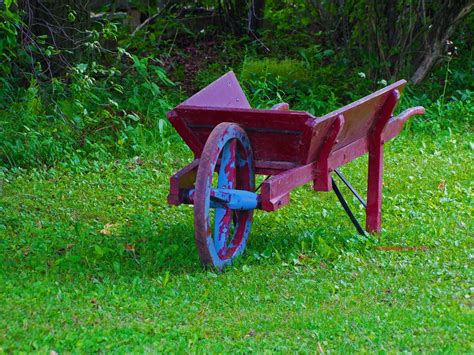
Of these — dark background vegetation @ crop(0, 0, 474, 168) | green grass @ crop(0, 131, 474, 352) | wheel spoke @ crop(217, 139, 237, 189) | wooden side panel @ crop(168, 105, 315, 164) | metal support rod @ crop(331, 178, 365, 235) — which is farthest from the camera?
dark background vegetation @ crop(0, 0, 474, 168)

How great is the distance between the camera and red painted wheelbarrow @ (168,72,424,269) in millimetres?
5504

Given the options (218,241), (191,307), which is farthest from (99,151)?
(191,307)

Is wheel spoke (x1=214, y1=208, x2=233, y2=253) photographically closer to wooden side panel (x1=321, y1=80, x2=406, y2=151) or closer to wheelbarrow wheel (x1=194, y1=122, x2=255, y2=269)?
wheelbarrow wheel (x1=194, y1=122, x2=255, y2=269)

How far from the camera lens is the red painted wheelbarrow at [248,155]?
5.50 meters

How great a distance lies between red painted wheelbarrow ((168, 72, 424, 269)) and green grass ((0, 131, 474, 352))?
11.6 inches

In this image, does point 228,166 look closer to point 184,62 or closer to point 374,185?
point 374,185

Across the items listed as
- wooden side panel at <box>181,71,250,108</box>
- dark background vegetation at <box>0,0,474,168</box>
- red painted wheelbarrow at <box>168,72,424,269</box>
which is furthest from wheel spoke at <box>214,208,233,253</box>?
dark background vegetation at <box>0,0,474,168</box>

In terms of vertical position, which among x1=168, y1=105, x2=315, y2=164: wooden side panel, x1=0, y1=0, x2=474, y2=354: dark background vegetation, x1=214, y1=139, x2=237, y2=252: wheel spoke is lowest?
x1=0, y1=0, x2=474, y2=354: dark background vegetation

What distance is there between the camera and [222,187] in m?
5.77

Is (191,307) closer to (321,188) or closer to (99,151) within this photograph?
(321,188)

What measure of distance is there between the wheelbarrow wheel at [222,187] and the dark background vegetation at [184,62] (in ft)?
8.99

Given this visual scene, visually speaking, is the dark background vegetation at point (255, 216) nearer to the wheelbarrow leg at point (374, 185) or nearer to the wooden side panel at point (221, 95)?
the wheelbarrow leg at point (374, 185)

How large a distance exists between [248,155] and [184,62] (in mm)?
7708

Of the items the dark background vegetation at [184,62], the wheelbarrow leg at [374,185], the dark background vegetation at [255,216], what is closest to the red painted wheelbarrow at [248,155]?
the wheelbarrow leg at [374,185]
